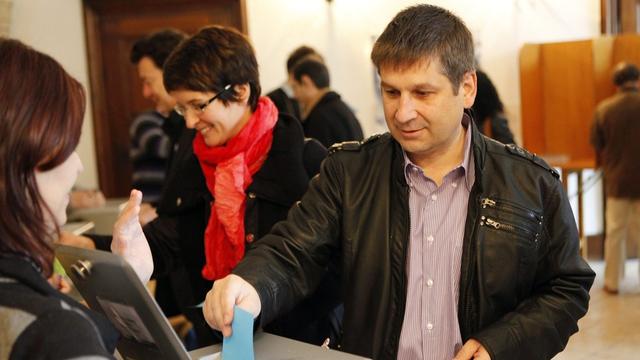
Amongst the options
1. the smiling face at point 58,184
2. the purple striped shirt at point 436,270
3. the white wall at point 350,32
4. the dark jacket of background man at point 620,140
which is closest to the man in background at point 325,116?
the white wall at point 350,32

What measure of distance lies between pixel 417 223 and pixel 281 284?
299mm

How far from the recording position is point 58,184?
3.35 feet

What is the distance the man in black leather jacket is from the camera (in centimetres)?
146

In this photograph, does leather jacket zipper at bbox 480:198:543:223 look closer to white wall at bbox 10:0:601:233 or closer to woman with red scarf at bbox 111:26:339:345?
woman with red scarf at bbox 111:26:339:345

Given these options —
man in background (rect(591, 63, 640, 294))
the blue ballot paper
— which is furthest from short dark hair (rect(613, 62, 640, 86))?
the blue ballot paper

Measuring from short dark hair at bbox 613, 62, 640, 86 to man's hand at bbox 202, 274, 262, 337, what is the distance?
4.63 m

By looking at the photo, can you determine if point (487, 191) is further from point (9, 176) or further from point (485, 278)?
point (9, 176)

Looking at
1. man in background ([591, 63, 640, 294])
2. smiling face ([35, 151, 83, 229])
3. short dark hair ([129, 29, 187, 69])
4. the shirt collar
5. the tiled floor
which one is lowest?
the tiled floor

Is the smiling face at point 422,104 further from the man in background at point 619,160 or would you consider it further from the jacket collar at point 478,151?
the man in background at point 619,160

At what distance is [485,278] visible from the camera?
4.81 ft

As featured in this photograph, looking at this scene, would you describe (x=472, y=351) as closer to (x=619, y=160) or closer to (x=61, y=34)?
(x=619, y=160)

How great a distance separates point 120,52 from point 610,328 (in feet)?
14.3

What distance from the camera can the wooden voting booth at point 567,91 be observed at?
5.77m

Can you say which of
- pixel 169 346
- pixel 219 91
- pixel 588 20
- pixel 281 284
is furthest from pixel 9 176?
pixel 588 20
